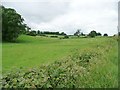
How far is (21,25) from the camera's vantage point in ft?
208

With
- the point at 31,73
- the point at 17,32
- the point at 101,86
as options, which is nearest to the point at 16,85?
the point at 31,73

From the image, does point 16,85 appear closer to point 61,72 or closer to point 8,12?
point 61,72

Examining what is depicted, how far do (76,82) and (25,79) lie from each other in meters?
1.34

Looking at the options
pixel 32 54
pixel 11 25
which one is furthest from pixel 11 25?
pixel 32 54

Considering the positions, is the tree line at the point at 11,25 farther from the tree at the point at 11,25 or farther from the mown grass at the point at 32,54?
the mown grass at the point at 32,54

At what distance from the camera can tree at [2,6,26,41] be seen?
197 ft

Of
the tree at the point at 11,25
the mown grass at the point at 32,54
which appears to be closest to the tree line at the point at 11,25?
the tree at the point at 11,25

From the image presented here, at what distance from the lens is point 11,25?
197 feet

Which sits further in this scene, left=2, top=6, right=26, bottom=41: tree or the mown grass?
left=2, top=6, right=26, bottom=41: tree

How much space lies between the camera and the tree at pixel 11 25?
197ft

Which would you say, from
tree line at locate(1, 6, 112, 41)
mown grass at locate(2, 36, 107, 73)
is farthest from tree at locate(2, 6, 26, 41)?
mown grass at locate(2, 36, 107, 73)

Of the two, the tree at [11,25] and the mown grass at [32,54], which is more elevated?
the tree at [11,25]

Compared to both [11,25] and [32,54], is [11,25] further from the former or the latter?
[32,54]

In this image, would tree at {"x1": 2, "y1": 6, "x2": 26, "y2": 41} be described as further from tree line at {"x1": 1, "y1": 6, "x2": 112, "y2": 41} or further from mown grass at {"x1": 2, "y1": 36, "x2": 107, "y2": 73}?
mown grass at {"x1": 2, "y1": 36, "x2": 107, "y2": 73}
